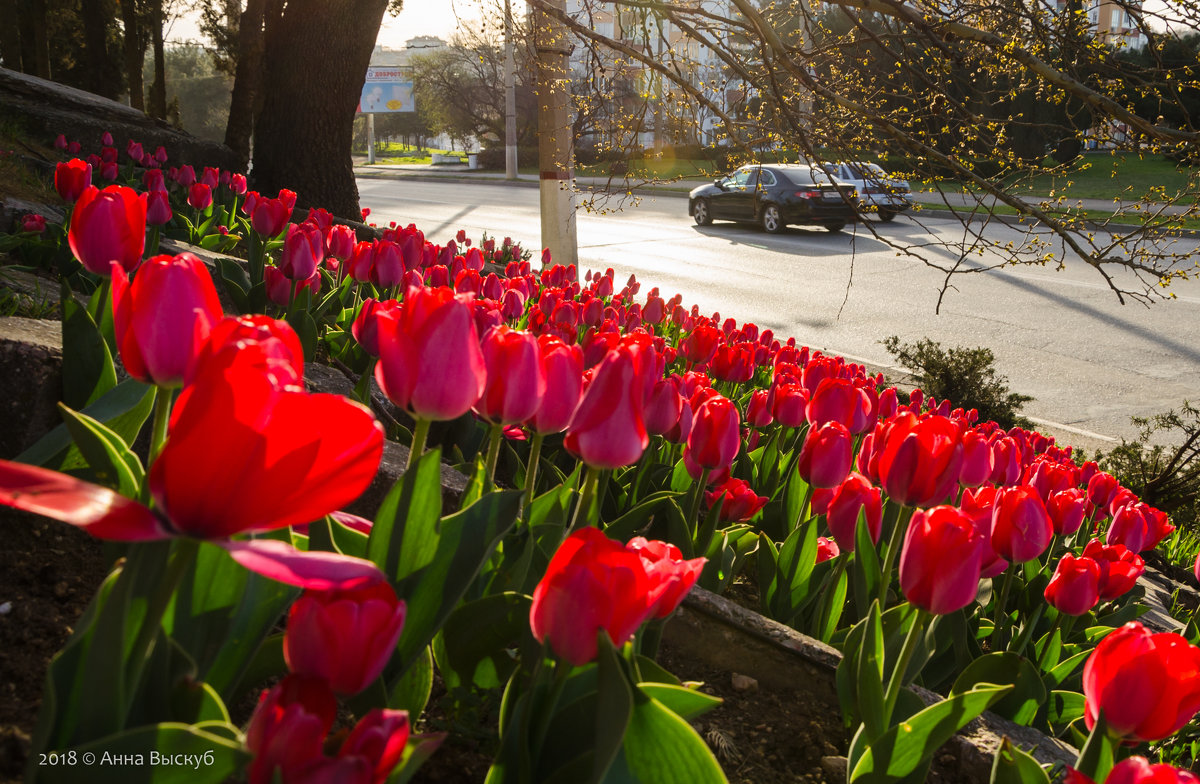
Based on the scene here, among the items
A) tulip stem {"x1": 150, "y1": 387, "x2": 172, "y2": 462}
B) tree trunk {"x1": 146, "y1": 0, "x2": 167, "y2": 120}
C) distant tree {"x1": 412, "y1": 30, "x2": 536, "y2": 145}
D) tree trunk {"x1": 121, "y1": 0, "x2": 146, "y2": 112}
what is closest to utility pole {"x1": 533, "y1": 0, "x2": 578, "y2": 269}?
tulip stem {"x1": 150, "y1": 387, "x2": 172, "y2": 462}

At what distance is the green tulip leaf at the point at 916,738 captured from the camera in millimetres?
1142

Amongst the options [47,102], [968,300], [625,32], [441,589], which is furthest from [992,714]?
[968,300]

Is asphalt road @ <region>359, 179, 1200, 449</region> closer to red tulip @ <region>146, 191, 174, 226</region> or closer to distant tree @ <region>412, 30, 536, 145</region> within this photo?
red tulip @ <region>146, 191, 174, 226</region>

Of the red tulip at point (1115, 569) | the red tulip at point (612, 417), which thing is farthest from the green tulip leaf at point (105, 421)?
the red tulip at point (1115, 569)

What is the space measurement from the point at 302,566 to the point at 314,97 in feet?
28.8

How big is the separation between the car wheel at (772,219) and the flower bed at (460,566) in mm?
16498

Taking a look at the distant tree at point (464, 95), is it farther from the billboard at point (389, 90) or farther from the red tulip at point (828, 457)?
the red tulip at point (828, 457)

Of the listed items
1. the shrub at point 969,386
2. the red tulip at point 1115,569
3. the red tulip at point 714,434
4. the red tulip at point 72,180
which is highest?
the red tulip at point 72,180

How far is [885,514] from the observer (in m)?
2.18

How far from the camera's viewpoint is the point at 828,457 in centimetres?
187

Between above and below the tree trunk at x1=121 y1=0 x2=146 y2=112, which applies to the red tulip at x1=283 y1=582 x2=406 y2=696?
below

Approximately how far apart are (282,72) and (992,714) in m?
8.47

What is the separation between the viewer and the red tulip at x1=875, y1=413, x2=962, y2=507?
150 cm

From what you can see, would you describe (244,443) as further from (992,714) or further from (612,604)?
(992,714)
